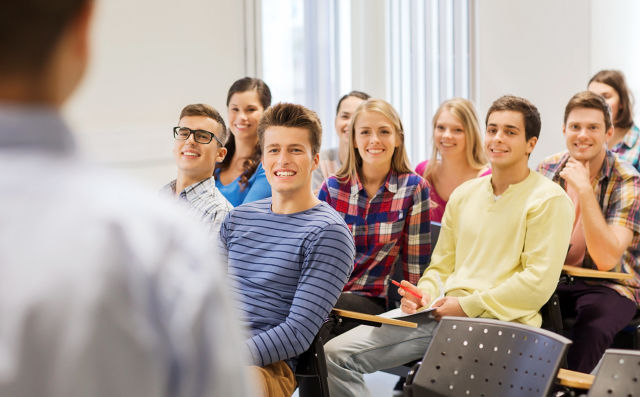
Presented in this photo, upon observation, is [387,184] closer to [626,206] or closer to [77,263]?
[626,206]

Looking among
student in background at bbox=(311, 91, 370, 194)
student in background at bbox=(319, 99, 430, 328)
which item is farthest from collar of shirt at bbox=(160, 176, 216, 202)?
student in background at bbox=(311, 91, 370, 194)

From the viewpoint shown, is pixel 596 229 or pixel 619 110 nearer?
pixel 596 229

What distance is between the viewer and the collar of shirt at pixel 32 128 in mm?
538

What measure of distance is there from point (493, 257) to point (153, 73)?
8.76 ft

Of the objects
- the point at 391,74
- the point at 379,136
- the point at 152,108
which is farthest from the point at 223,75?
the point at 379,136

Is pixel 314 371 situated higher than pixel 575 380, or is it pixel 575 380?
pixel 575 380

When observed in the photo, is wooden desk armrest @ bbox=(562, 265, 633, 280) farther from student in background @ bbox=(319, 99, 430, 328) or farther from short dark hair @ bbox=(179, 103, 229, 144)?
short dark hair @ bbox=(179, 103, 229, 144)

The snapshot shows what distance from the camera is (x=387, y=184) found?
3.25m

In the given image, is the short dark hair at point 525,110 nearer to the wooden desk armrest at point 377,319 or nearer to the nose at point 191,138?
the wooden desk armrest at point 377,319

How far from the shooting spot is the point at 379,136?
3344mm

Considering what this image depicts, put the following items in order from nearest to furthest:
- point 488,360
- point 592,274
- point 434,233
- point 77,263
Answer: point 77,263, point 488,360, point 592,274, point 434,233

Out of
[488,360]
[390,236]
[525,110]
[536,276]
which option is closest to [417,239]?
[390,236]

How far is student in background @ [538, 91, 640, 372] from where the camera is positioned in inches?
118

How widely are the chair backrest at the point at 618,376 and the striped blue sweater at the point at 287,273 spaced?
2.78ft
